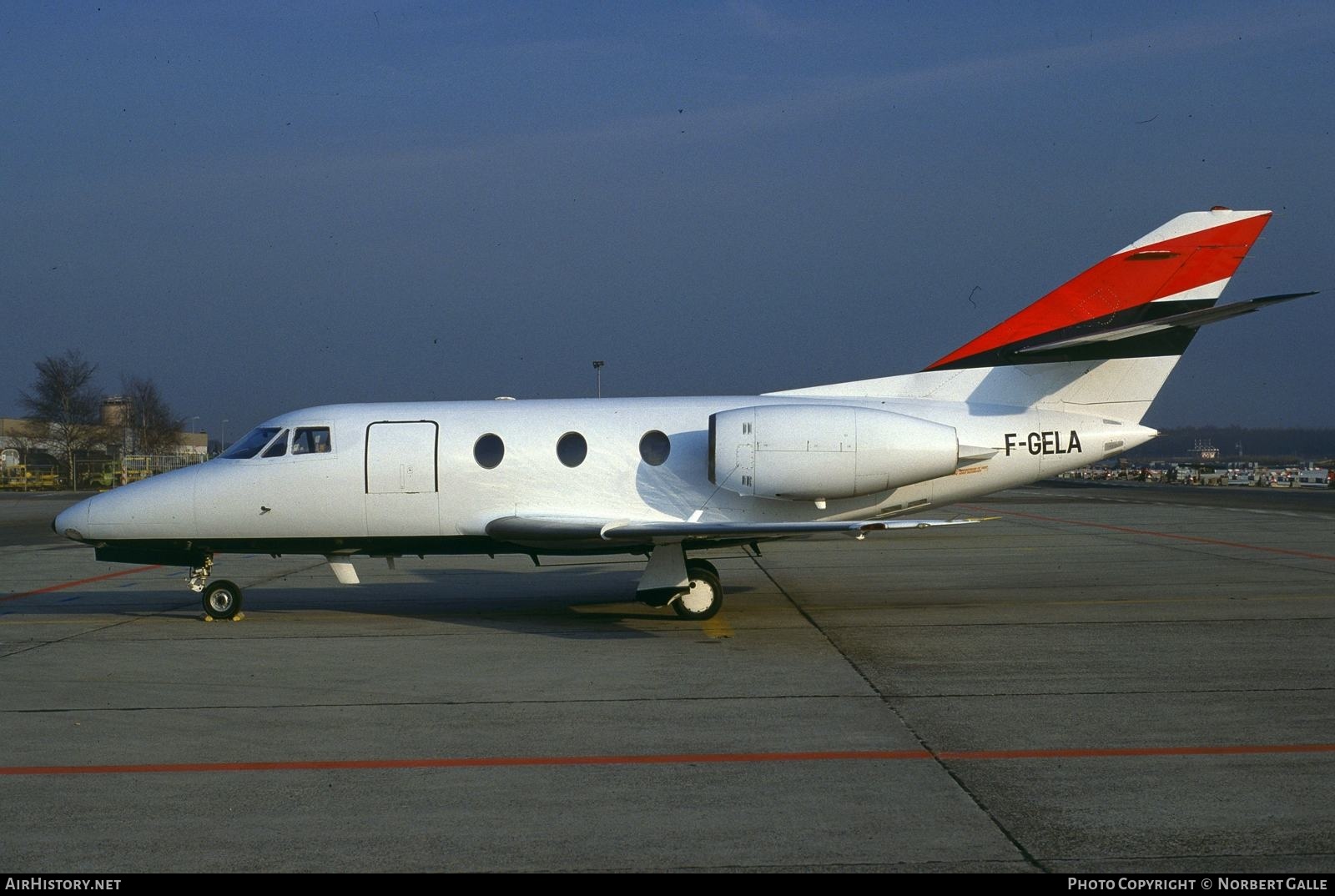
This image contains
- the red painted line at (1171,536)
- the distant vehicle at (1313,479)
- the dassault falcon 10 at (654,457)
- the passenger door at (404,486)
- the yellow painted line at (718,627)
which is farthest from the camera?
the distant vehicle at (1313,479)

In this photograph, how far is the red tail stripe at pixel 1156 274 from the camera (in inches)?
566

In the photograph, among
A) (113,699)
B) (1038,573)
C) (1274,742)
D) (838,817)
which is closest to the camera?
(838,817)

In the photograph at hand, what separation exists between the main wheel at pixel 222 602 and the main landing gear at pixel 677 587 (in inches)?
208

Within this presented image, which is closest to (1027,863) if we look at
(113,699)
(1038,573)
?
(113,699)

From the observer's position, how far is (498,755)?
777 centimetres

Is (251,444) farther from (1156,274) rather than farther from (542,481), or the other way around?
(1156,274)

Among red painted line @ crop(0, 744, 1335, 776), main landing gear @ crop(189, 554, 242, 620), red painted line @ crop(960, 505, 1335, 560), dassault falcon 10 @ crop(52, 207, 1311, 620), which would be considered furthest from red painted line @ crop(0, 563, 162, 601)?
red painted line @ crop(960, 505, 1335, 560)

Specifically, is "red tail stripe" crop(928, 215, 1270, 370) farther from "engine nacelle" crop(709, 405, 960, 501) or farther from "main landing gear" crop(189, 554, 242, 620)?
"main landing gear" crop(189, 554, 242, 620)

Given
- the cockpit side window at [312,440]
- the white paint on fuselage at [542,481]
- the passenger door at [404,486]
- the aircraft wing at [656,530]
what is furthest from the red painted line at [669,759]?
the cockpit side window at [312,440]

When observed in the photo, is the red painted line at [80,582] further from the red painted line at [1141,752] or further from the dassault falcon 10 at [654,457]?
the red painted line at [1141,752]

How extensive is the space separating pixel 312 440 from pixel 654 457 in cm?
442

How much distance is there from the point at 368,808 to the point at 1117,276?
38.1 feet
